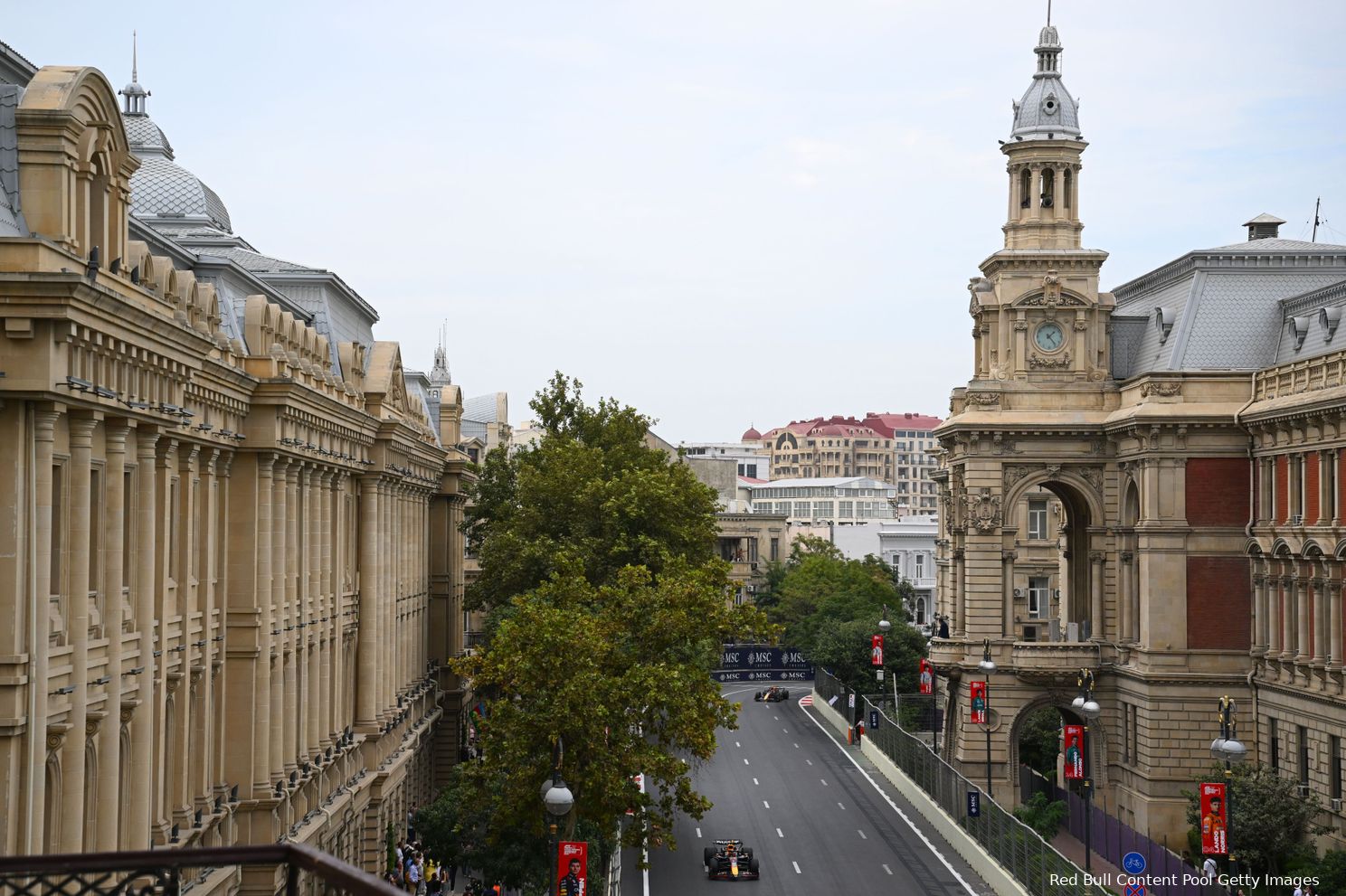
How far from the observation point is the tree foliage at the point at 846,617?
309 ft

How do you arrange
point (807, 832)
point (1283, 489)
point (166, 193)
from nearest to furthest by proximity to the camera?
point (166, 193) < point (1283, 489) < point (807, 832)

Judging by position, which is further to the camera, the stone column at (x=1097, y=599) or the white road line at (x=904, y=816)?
the stone column at (x=1097, y=599)

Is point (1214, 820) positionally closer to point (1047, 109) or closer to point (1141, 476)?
point (1141, 476)

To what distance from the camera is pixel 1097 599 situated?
62.2 meters

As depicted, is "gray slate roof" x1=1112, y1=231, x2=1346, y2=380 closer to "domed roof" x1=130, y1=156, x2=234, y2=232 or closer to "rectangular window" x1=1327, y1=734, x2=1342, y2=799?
"rectangular window" x1=1327, y1=734, x2=1342, y2=799

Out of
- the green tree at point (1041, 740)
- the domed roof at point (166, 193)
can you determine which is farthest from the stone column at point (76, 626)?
the green tree at point (1041, 740)

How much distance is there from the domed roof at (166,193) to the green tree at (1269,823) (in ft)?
103

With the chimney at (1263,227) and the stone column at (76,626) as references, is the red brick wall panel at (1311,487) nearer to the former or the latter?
the chimney at (1263,227)

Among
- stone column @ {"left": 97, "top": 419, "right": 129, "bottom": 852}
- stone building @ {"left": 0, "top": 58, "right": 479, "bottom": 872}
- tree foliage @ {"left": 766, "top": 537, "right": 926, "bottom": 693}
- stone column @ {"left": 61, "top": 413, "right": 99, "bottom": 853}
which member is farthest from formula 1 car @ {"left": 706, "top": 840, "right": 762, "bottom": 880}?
tree foliage @ {"left": 766, "top": 537, "right": 926, "bottom": 693}

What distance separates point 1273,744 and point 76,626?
4342 cm

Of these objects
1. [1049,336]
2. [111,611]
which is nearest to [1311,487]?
[1049,336]

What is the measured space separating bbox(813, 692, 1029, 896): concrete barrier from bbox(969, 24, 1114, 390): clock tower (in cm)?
1502

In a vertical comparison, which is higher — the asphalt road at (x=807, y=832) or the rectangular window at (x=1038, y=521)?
the rectangular window at (x=1038, y=521)

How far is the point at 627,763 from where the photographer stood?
4044cm
